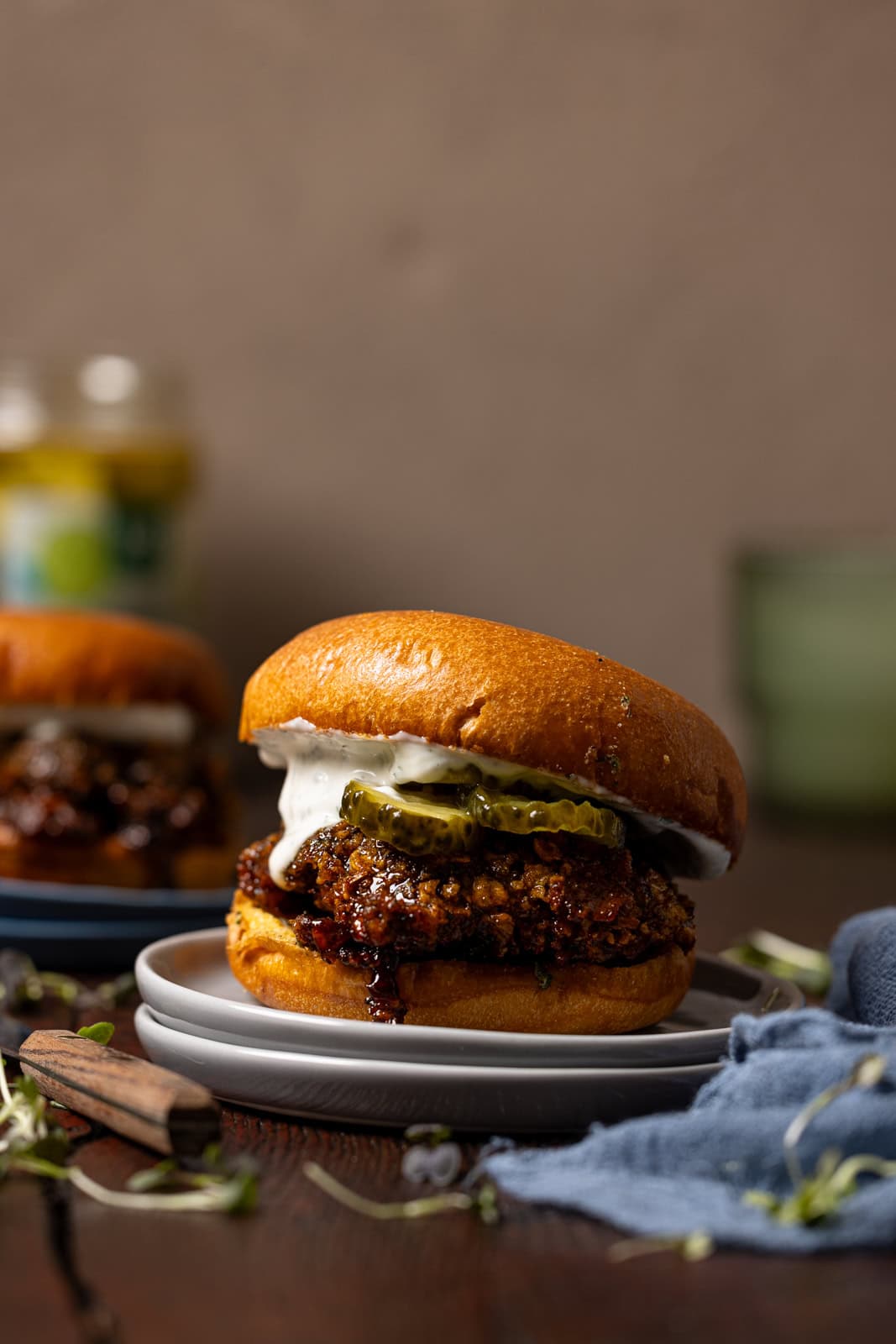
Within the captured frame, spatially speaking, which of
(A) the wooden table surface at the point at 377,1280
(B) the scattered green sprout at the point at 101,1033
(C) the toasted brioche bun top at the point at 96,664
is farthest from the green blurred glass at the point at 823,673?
(A) the wooden table surface at the point at 377,1280

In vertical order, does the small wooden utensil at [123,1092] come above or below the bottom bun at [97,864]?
above

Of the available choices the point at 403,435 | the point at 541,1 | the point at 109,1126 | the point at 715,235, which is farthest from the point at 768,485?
the point at 109,1126

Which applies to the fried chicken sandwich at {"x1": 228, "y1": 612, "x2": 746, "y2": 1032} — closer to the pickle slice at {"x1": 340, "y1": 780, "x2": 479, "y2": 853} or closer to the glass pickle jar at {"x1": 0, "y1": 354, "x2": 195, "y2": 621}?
the pickle slice at {"x1": 340, "y1": 780, "x2": 479, "y2": 853}

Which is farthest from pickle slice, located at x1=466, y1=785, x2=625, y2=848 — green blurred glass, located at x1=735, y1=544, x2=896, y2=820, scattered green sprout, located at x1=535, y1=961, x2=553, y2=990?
green blurred glass, located at x1=735, y1=544, x2=896, y2=820

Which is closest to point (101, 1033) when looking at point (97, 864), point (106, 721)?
point (97, 864)

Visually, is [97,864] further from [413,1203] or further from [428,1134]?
[413,1203]

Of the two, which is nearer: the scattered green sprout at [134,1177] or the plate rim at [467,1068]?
the scattered green sprout at [134,1177]

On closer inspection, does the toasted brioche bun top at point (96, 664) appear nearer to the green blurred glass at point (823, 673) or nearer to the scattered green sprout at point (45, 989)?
the scattered green sprout at point (45, 989)
